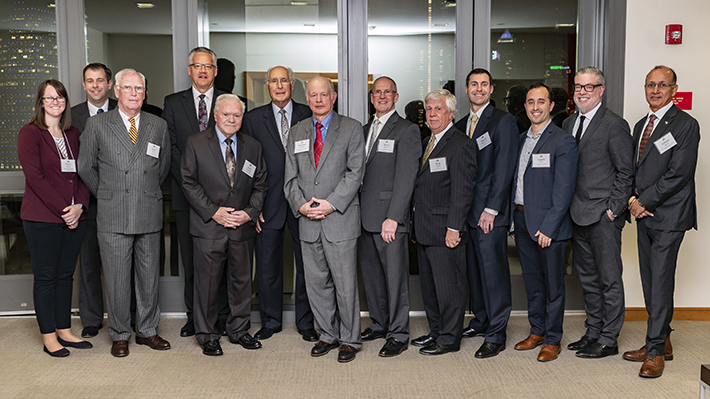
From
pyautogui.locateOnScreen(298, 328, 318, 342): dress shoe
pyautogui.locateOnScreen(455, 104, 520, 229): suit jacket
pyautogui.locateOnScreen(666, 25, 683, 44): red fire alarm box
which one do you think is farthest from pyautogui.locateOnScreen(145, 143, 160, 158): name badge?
pyautogui.locateOnScreen(666, 25, 683, 44): red fire alarm box

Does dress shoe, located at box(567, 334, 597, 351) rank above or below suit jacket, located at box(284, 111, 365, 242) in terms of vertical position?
below

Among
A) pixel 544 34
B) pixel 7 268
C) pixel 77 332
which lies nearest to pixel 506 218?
pixel 544 34

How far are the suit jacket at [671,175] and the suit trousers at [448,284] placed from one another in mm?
1196

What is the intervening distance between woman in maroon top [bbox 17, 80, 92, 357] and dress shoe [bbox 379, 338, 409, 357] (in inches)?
84.1

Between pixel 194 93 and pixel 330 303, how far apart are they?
1844mm

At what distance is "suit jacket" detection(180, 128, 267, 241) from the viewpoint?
357cm

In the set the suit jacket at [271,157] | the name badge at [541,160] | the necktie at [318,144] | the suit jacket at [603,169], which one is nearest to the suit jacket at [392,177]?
the necktie at [318,144]

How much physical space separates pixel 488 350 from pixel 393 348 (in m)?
0.63

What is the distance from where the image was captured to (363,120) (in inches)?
179

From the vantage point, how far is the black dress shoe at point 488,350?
3.59 metres

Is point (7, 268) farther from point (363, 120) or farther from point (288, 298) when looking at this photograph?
point (363, 120)

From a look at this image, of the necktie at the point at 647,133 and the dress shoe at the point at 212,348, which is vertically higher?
Answer: the necktie at the point at 647,133

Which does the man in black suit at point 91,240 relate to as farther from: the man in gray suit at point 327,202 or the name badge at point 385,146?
the name badge at point 385,146

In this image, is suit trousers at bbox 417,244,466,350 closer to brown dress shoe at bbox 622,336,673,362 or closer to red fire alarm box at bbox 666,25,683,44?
brown dress shoe at bbox 622,336,673,362
